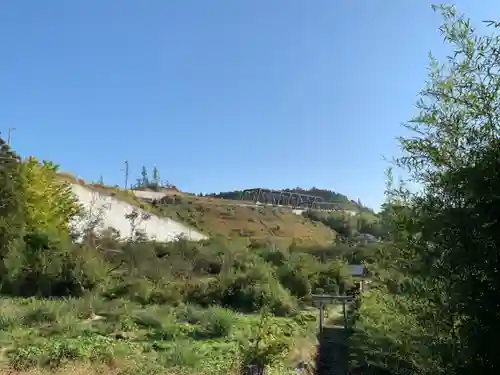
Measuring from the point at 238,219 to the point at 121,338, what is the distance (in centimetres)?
4609

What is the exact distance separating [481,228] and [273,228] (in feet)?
181

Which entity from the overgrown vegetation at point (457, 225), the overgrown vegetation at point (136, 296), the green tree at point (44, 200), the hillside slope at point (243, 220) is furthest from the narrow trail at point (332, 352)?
the hillside slope at point (243, 220)

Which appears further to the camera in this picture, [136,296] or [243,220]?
[243,220]

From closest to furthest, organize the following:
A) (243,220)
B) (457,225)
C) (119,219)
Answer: (457,225)
(119,219)
(243,220)

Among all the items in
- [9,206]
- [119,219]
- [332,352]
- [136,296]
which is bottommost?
[332,352]

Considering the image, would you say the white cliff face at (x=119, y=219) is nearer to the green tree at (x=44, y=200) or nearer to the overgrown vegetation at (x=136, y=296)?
the overgrown vegetation at (x=136, y=296)

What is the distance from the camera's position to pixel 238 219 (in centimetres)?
5769

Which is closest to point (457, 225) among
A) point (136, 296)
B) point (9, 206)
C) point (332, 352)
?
point (332, 352)

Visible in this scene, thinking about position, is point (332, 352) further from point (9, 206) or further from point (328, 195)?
point (328, 195)

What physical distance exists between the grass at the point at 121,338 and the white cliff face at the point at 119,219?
20451 mm

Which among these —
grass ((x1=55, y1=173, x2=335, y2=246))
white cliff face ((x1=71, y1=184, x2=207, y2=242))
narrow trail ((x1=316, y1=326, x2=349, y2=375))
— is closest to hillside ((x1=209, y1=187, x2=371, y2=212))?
Answer: grass ((x1=55, y1=173, x2=335, y2=246))

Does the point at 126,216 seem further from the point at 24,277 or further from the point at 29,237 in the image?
the point at 24,277

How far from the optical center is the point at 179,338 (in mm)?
11844

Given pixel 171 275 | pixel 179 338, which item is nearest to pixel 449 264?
pixel 179 338
